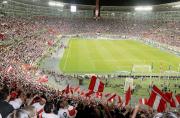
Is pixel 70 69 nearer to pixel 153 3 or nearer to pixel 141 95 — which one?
pixel 141 95

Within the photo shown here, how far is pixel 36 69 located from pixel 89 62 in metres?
12.6

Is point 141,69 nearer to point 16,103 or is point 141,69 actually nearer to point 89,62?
point 89,62

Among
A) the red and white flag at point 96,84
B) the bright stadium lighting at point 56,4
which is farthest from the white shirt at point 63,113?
the bright stadium lighting at point 56,4

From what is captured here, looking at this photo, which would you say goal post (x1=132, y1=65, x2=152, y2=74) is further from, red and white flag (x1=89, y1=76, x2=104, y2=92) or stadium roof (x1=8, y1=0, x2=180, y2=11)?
stadium roof (x1=8, y1=0, x2=180, y2=11)

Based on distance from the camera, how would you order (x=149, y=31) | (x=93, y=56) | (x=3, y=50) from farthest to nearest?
1. (x=149, y=31)
2. (x=93, y=56)
3. (x=3, y=50)

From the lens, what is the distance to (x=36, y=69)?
42.2m

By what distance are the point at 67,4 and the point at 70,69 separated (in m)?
92.3

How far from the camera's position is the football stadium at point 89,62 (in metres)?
10.8

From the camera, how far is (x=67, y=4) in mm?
135625

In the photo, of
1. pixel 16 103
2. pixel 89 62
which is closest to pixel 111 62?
pixel 89 62

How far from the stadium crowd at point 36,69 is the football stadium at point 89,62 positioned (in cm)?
2

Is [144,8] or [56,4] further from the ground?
[56,4]

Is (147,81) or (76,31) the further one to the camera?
(76,31)

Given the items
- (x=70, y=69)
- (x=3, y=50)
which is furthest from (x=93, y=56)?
(x=3, y=50)
